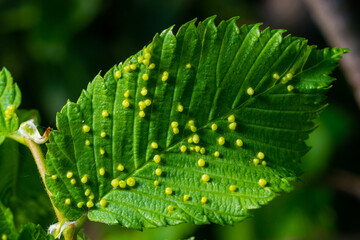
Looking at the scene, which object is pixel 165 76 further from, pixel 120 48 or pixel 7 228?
pixel 120 48

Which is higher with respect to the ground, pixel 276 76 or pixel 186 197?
pixel 276 76

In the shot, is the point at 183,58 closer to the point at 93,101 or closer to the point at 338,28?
the point at 93,101

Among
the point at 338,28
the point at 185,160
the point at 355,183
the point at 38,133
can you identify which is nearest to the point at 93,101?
the point at 38,133

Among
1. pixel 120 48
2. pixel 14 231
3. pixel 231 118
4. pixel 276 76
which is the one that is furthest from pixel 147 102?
pixel 120 48

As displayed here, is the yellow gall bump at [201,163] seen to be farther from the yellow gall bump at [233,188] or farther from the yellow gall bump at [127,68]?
the yellow gall bump at [127,68]

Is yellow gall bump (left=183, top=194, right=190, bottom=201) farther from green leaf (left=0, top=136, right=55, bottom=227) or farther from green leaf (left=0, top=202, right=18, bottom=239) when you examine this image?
green leaf (left=0, top=136, right=55, bottom=227)

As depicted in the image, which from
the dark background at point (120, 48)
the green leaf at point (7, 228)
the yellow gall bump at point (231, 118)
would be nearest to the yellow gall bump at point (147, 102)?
the yellow gall bump at point (231, 118)
